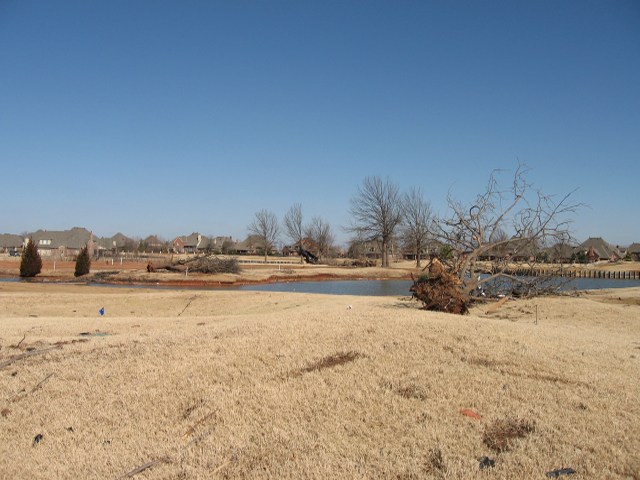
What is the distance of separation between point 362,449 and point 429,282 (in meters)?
7.90

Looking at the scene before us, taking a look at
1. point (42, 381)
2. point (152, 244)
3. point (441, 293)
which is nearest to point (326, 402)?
point (42, 381)

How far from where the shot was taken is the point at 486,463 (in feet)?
15.3

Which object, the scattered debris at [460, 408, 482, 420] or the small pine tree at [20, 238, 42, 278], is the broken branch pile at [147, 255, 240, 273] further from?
the scattered debris at [460, 408, 482, 420]

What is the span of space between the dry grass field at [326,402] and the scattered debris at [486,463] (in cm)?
6

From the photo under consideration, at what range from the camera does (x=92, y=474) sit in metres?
4.90

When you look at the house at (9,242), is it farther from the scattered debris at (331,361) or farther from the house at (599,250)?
the scattered debris at (331,361)

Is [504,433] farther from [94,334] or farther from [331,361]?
[94,334]

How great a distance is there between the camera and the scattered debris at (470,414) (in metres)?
5.59

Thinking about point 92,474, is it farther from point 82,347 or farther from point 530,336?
point 530,336

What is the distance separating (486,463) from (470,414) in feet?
3.28

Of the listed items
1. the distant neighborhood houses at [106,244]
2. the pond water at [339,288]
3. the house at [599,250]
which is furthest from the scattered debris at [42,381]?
the house at [599,250]

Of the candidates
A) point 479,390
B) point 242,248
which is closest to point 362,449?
point 479,390

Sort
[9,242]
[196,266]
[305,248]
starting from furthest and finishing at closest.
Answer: [9,242]
[305,248]
[196,266]

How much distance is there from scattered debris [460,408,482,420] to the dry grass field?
0.02 metres
